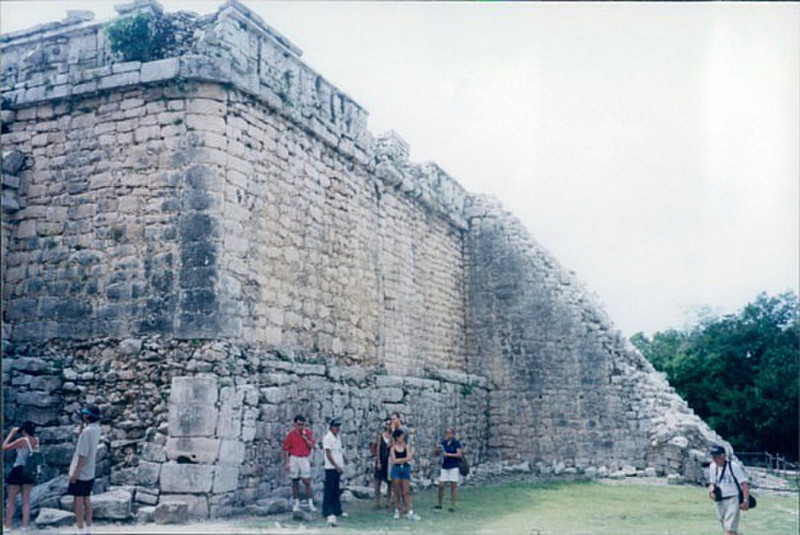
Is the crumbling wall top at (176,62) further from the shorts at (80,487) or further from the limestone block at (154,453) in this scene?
the shorts at (80,487)

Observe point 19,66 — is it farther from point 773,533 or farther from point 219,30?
point 773,533

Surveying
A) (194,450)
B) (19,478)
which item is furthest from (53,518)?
(194,450)

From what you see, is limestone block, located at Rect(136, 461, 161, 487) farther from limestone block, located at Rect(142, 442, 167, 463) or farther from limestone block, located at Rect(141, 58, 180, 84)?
limestone block, located at Rect(141, 58, 180, 84)

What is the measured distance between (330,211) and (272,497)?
15.6 feet

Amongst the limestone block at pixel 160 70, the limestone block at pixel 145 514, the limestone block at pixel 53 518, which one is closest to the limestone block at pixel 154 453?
the limestone block at pixel 145 514

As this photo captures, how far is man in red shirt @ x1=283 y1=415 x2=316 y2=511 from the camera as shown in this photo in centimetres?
987

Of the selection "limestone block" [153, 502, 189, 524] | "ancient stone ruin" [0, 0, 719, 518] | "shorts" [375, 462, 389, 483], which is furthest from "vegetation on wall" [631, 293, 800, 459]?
"limestone block" [153, 502, 189, 524]

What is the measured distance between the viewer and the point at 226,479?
29.3 feet

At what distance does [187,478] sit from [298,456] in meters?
1.63

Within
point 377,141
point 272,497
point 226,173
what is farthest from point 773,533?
point 377,141

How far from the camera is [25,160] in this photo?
414 inches

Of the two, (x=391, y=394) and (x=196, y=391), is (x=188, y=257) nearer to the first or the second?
(x=196, y=391)

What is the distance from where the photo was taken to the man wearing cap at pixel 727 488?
8000 mm

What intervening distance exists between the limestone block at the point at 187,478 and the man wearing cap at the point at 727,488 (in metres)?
5.62
